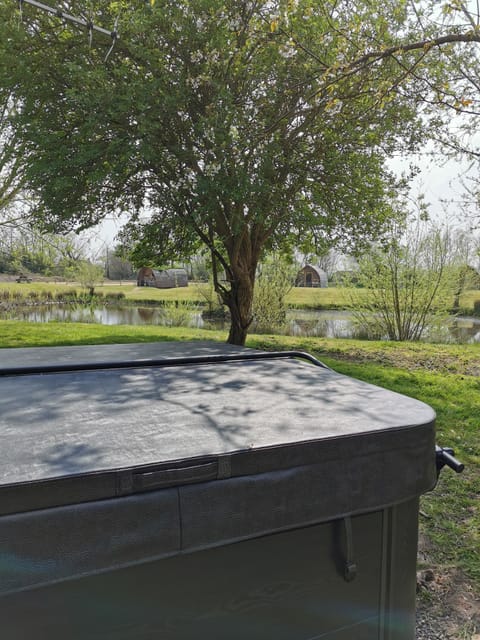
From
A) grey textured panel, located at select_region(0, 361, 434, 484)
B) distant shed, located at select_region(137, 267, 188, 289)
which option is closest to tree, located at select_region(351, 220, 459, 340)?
grey textured panel, located at select_region(0, 361, 434, 484)

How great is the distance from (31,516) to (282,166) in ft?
22.2

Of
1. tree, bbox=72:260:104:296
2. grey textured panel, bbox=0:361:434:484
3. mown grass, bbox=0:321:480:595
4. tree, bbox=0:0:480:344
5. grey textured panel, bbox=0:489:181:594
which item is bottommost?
mown grass, bbox=0:321:480:595

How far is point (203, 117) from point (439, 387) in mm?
4612

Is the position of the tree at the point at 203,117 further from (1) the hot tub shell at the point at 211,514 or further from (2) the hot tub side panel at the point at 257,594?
(2) the hot tub side panel at the point at 257,594

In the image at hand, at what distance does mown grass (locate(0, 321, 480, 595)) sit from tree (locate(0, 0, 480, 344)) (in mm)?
2317

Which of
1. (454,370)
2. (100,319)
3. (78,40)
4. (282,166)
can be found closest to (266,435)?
(282,166)

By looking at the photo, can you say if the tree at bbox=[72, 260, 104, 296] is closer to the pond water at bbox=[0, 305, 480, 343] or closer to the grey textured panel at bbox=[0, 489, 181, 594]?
the pond water at bbox=[0, 305, 480, 343]

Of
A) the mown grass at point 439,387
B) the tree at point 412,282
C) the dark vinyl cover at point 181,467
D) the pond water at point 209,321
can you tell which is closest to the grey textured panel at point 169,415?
the dark vinyl cover at point 181,467

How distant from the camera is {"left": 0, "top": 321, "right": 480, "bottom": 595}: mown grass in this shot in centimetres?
A: 288

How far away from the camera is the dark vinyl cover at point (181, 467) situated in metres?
1.04

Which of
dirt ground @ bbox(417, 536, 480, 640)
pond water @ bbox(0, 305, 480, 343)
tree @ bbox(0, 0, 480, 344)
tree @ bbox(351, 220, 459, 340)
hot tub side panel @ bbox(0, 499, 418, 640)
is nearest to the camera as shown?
hot tub side panel @ bbox(0, 499, 418, 640)

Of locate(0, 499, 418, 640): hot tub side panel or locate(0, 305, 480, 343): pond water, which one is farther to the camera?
locate(0, 305, 480, 343): pond water

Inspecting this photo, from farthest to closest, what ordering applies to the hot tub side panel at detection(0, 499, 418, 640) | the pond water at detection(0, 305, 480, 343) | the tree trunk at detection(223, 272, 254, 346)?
the pond water at detection(0, 305, 480, 343), the tree trunk at detection(223, 272, 254, 346), the hot tub side panel at detection(0, 499, 418, 640)

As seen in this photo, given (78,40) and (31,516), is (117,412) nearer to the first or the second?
(31,516)
